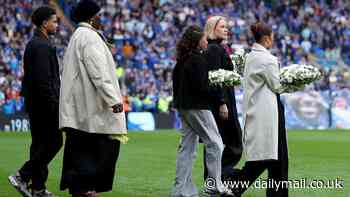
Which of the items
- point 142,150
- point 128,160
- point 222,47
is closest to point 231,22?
point 142,150

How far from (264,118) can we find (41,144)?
9.20ft

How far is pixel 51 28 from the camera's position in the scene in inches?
469

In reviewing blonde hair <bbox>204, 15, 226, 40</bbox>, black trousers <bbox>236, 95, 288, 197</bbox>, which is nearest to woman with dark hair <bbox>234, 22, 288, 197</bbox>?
black trousers <bbox>236, 95, 288, 197</bbox>

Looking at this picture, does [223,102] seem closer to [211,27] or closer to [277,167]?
[211,27]

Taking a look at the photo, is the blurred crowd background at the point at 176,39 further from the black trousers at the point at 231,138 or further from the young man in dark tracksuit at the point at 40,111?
the young man in dark tracksuit at the point at 40,111

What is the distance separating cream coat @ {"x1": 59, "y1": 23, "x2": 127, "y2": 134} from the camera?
1016 centimetres

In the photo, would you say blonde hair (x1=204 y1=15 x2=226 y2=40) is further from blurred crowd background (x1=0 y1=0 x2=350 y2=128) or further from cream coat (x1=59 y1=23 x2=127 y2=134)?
blurred crowd background (x1=0 y1=0 x2=350 y2=128)

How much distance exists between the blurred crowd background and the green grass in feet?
26.7

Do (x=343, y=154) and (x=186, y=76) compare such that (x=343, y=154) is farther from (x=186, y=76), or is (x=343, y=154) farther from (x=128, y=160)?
(x=186, y=76)

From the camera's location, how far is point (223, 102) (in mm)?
12078

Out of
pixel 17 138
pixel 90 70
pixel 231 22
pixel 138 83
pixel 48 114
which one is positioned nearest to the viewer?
pixel 90 70

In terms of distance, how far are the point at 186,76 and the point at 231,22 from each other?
31.5 m

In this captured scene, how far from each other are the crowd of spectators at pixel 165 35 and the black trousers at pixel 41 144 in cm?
2160

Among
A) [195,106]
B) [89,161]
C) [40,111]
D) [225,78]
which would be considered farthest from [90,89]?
[225,78]
